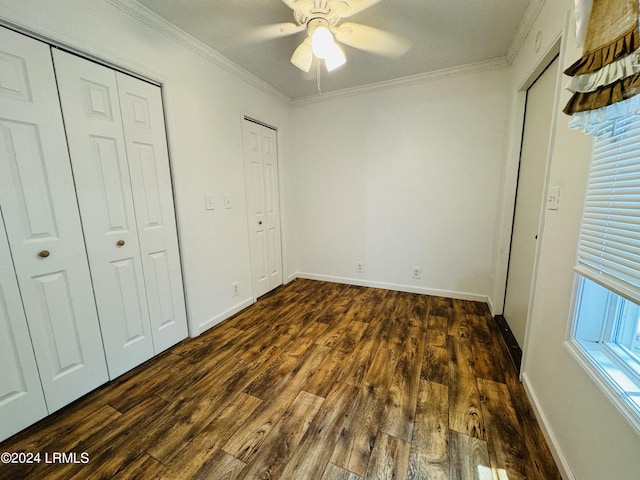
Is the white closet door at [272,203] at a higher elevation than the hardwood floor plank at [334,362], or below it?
higher

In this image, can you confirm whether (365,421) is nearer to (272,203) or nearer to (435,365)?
(435,365)

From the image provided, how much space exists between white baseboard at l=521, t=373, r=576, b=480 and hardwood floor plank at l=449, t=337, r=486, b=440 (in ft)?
0.87

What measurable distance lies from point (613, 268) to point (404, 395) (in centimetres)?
120

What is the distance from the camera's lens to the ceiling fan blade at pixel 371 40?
5.41ft

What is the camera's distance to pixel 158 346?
1.96 meters

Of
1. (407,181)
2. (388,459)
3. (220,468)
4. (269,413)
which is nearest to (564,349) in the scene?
Answer: (388,459)

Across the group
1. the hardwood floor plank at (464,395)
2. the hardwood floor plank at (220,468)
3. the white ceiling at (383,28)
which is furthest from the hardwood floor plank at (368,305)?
the white ceiling at (383,28)

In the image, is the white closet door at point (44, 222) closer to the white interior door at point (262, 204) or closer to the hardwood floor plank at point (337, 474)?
the white interior door at point (262, 204)

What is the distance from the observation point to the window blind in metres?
0.80

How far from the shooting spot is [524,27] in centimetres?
182

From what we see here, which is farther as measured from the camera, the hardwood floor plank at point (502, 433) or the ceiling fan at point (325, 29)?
the ceiling fan at point (325, 29)

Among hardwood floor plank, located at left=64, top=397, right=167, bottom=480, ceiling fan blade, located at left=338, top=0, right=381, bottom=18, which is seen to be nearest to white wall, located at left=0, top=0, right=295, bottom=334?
hardwood floor plank, located at left=64, top=397, right=167, bottom=480

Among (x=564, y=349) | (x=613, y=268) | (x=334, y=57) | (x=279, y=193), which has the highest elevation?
(x=334, y=57)

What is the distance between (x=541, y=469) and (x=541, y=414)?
0.92 ft
